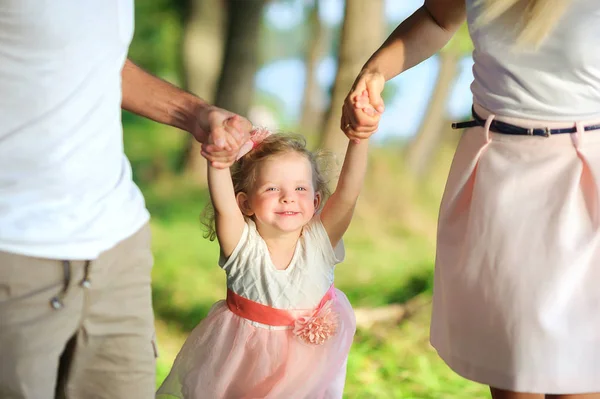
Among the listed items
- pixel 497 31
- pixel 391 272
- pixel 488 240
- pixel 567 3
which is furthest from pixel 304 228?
pixel 391 272

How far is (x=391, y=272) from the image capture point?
3.64 metres

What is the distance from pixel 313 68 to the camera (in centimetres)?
366

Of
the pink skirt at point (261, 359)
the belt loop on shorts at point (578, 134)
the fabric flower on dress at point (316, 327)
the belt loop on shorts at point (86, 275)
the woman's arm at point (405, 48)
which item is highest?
the woman's arm at point (405, 48)

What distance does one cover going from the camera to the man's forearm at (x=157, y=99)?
1482 millimetres

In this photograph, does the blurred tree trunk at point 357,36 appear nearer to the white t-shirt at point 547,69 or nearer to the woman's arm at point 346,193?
the woman's arm at point 346,193

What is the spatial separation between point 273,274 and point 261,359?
20cm

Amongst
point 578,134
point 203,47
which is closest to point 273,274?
point 578,134

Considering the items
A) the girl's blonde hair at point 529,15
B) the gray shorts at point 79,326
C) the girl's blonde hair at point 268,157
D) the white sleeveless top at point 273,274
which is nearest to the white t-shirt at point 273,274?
the white sleeveless top at point 273,274

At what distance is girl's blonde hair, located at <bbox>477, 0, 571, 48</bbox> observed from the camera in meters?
1.45

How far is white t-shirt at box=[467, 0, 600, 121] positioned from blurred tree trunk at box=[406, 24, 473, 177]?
1990 millimetres

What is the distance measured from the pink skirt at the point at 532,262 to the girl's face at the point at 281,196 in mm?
429

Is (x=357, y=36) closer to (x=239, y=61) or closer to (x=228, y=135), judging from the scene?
(x=239, y=61)

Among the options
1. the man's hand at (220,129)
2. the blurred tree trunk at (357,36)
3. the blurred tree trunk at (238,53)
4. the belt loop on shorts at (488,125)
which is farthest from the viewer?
the blurred tree trunk at (238,53)

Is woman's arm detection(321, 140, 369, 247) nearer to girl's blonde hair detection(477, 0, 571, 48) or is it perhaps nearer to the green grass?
girl's blonde hair detection(477, 0, 571, 48)
